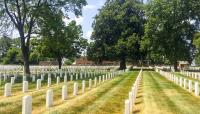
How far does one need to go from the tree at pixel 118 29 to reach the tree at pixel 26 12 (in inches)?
1365

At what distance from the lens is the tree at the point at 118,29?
92.8 meters

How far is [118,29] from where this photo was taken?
9525 centimetres

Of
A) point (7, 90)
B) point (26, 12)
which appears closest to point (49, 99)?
point (7, 90)

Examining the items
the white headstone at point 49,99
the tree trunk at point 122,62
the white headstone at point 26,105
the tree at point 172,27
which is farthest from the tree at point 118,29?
the white headstone at point 26,105

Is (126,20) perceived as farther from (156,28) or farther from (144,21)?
(156,28)

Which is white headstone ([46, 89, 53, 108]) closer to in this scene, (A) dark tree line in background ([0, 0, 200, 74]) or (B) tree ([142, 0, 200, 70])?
(A) dark tree line in background ([0, 0, 200, 74])

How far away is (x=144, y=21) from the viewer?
311ft

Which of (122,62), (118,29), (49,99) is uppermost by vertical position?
(118,29)

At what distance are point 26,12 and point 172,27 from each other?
3401 centimetres

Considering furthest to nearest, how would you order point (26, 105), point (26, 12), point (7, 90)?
point (26, 12) < point (7, 90) < point (26, 105)

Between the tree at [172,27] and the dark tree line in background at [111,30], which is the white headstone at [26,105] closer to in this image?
the dark tree line in background at [111,30]

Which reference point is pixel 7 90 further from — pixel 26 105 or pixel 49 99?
pixel 26 105

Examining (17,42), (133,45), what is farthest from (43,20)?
(133,45)

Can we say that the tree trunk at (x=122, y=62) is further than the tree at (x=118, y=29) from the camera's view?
Yes
